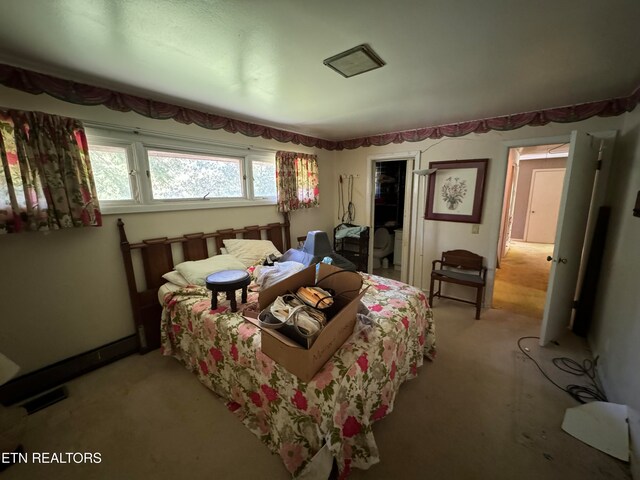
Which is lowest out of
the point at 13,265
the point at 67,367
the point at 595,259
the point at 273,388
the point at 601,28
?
the point at 67,367

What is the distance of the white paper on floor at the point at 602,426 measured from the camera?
1.43 meters

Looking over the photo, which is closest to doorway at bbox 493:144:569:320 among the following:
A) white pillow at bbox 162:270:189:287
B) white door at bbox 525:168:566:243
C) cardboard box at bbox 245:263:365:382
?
white door at bbox 525:168:566:243

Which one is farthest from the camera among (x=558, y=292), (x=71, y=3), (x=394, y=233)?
(x=394, y=233)

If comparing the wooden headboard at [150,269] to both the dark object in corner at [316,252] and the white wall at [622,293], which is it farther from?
the white wall at [622,293]

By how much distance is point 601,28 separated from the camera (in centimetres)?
127

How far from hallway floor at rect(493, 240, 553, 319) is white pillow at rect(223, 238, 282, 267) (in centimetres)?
317

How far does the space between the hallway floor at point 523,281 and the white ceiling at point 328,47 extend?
7.98ft

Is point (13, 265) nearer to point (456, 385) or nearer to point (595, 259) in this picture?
point (456, 385)

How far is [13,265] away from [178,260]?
109 cm

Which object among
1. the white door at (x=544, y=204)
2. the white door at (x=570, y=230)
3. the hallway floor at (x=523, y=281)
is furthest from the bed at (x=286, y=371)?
the white door at (x=544, y=204)

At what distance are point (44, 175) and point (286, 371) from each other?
7.22ft

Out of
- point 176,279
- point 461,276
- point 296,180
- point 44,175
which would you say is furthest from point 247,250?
point 461,276

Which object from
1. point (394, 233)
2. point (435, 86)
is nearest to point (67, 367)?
point (435, 86)

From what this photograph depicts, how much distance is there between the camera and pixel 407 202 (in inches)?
150
